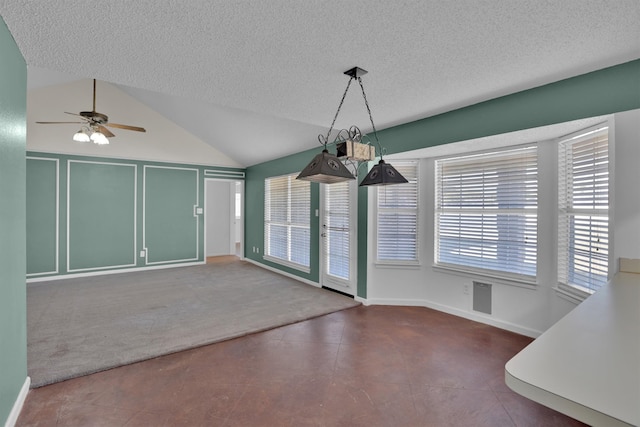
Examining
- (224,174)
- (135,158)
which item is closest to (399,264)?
(224,174)

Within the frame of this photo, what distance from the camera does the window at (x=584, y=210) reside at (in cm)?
254

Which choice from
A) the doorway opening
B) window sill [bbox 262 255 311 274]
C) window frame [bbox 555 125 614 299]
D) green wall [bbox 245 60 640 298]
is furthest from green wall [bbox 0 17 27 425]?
the doorway opening

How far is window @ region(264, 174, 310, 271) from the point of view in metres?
5.72

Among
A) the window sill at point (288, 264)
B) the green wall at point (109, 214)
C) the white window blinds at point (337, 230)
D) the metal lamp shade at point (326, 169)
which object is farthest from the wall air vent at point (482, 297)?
the green wall at point (109, 214)

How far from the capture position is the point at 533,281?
322 cm

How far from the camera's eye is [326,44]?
2.01 m

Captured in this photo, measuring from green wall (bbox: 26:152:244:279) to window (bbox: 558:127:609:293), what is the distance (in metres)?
6.70

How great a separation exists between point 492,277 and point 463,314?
0.61 m

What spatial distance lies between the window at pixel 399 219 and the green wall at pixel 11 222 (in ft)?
12.1

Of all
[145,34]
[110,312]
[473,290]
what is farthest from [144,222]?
[473,290]

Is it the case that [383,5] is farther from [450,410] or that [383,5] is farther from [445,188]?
[445,188]

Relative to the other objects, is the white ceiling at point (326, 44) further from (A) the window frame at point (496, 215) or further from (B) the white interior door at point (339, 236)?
(B) the white interior door at point (339, 236)

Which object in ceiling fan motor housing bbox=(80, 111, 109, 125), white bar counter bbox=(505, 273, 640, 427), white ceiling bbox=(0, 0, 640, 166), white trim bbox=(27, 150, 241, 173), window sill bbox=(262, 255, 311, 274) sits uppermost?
ceiling fan motor housing bbox=(80, 111, 109, 125)

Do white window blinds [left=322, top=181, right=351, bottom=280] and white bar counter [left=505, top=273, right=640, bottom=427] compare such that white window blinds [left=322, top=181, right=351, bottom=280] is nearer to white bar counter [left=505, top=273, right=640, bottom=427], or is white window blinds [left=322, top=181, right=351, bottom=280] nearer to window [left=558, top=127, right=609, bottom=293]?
window [left=558, top=127, right=609, bottom=293]
